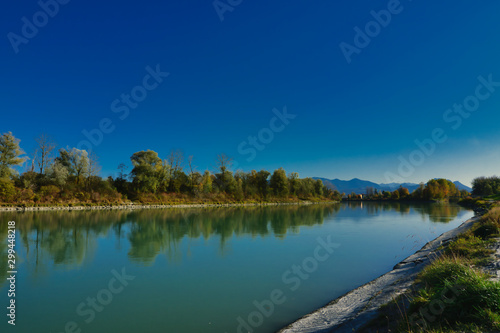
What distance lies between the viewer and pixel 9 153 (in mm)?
32312

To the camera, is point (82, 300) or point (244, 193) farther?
point (244, 193)

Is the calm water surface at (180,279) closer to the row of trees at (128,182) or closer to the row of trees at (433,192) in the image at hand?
the row of trees at (128,182)

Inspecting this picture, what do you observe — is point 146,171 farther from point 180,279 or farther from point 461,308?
point 461,308

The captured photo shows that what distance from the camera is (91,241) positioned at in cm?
1340

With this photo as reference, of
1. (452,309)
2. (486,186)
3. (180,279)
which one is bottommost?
(180,279)

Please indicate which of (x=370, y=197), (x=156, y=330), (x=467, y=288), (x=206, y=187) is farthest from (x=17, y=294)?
(x=370, y=197)

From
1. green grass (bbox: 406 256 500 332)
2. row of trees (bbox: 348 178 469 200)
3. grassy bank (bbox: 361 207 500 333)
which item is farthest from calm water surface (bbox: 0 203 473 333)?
row of trees (bbox: 348 178 469 200)

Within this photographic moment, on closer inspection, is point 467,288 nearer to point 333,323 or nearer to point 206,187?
point 333,323

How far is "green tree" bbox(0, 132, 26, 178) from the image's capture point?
31641mm

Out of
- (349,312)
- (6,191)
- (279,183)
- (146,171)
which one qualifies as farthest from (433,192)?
(6,191)

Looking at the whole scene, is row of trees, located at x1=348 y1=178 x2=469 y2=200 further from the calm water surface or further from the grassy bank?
the grassy bank

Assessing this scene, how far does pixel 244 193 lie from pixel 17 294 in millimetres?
55827

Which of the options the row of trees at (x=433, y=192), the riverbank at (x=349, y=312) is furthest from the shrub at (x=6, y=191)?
the row of trees at (x=433, y=192)

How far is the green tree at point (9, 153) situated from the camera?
104 ft
